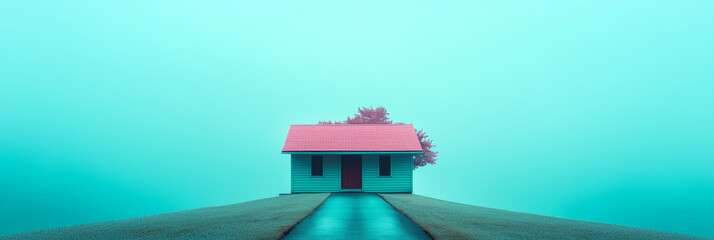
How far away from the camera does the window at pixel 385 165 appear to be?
26453 millimetres

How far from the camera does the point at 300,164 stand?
1035 inches

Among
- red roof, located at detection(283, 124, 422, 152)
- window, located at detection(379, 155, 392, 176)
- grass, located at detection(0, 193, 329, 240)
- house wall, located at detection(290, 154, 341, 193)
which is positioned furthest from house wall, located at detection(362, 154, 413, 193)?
grass, located at detection(0, 193, 329, 240)

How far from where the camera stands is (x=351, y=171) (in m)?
26.6

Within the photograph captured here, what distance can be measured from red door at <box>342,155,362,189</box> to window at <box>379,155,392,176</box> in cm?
117

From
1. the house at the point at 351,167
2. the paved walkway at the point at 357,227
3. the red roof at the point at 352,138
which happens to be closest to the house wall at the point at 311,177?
the house at the point at 351,167

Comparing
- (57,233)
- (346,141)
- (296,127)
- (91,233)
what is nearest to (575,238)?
(91,233)

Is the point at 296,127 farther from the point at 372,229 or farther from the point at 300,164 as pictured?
the point at 372,229

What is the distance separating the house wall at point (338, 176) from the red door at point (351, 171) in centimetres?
29

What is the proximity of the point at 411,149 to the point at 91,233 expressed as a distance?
1827 centimetres

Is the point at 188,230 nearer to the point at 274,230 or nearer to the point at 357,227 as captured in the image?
the point at 274,230

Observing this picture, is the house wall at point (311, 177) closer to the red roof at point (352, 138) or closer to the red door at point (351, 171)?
the red door at point (351, 171)

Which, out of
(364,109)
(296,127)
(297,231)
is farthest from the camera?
(364,109)

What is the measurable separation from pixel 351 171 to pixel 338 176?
80 centimetres

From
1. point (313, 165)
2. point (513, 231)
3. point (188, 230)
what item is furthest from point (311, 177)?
point (513, 231)
